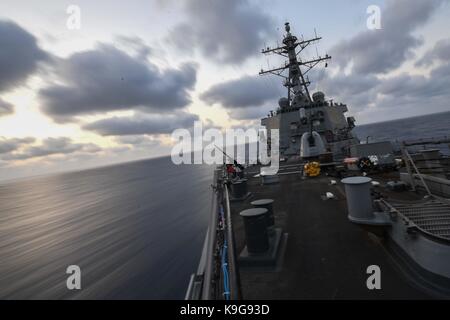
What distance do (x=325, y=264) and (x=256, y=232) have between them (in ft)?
5.48

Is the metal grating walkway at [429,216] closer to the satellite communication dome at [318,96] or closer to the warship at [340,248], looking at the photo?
the warship at [340,248]

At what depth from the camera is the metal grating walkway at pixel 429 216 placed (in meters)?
4.45

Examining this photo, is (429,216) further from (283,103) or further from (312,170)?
(283,103)

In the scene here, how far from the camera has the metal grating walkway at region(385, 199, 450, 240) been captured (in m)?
4.45

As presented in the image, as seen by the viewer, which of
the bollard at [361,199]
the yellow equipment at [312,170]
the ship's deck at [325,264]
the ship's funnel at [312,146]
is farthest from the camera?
the ship's funnel at [312,146]

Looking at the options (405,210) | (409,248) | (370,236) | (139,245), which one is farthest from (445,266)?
(139,245)

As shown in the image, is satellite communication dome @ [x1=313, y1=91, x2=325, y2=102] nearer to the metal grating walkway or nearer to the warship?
the warship

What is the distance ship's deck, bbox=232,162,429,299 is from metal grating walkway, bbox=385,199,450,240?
0.99 metres

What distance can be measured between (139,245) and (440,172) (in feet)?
74.4

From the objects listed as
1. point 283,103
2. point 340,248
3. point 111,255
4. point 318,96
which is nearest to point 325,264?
point 340,248

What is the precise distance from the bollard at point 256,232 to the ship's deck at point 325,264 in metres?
0.47

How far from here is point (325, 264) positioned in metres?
5.42

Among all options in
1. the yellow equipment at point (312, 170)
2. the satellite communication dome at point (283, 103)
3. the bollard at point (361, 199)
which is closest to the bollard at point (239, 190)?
the yellow equipment at point (312, 170)

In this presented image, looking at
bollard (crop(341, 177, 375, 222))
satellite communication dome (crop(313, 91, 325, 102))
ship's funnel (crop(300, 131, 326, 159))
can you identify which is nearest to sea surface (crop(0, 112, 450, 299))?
satellite communication dome (crop(313, 91, 325, 102))
